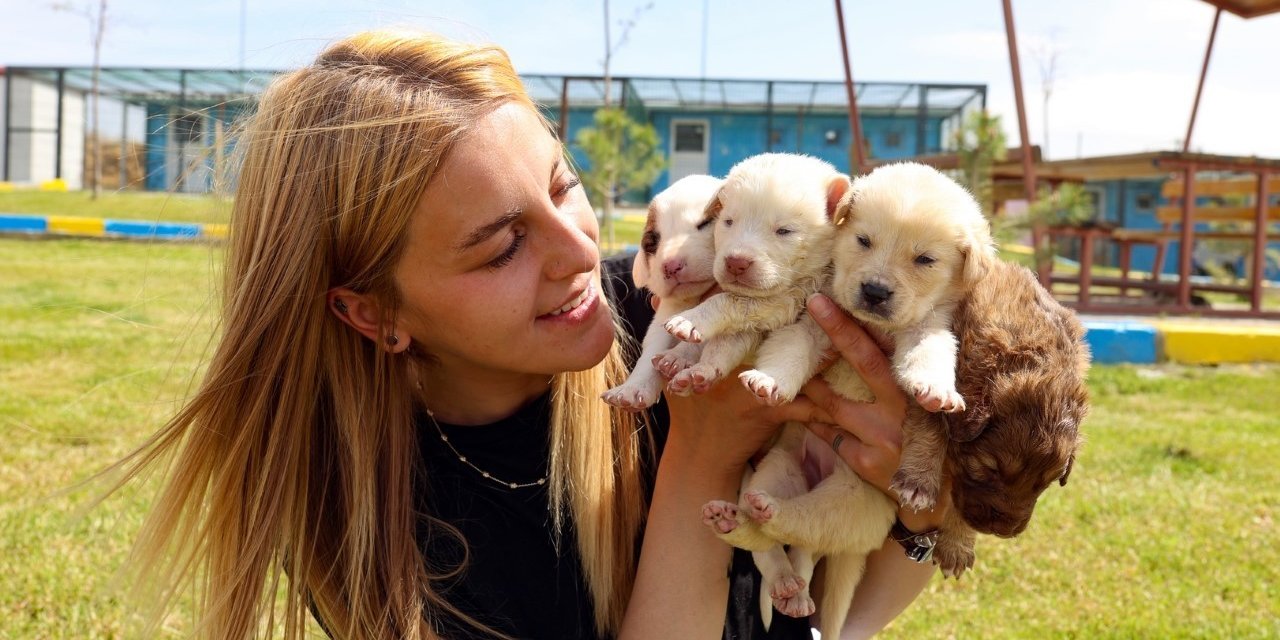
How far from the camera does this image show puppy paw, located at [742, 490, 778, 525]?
2174 millimetres

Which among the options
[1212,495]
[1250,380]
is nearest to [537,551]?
[1212,495]

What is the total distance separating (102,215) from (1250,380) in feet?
76.5

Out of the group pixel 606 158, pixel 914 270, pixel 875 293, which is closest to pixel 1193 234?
pixel 606 158

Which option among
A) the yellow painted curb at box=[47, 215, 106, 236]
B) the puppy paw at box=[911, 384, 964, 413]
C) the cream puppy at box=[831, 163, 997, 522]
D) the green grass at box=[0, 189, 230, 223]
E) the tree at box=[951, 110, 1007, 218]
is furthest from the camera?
the green grass at box=[0, 189, 230, 223]

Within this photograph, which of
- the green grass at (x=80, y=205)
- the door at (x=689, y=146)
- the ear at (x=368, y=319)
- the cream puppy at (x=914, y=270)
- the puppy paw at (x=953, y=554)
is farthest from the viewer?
the door at (x=689, y=146)

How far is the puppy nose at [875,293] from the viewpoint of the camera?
2123 millimetres

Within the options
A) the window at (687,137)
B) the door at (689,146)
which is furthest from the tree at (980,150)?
the window at (687,137)

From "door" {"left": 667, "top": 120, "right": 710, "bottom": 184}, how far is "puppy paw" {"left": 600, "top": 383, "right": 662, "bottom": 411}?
3269 centimetres

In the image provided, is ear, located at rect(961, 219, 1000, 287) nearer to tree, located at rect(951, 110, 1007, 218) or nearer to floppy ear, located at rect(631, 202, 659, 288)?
floppy ear, located at rect(631, 202, 659, 288)

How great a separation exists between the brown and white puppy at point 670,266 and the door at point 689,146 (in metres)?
32.4

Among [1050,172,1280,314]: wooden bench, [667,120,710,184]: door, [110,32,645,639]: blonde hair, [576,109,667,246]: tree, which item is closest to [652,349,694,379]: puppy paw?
[110,32,645,639]: blonde hair

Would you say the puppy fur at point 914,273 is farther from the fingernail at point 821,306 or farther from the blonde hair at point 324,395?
the blonde hair at point 324,395

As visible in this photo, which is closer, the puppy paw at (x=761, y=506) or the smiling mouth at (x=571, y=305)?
the puppy paw at (x=761, y=506)

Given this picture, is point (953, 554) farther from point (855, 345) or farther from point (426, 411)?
point (426, 411)
